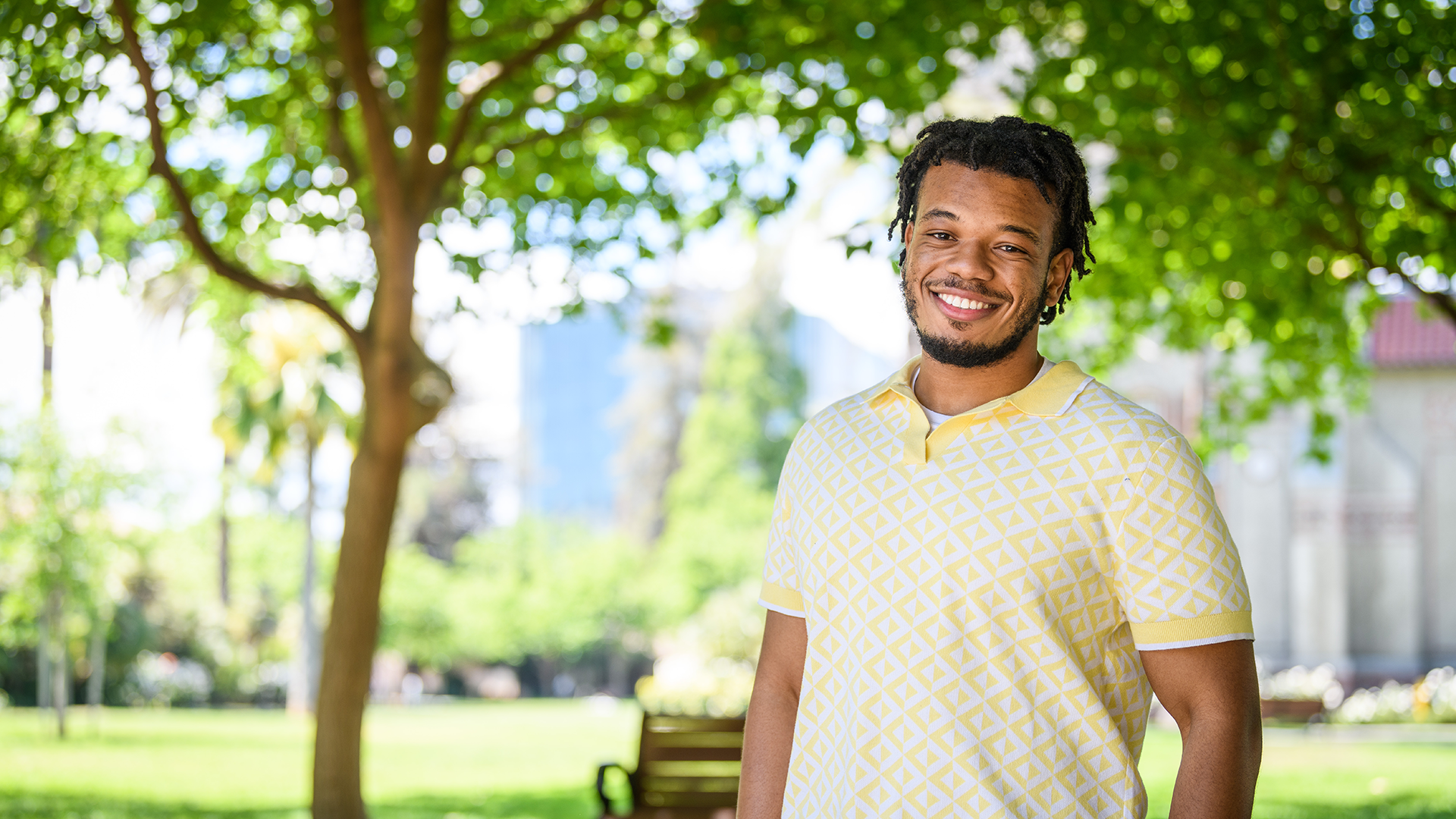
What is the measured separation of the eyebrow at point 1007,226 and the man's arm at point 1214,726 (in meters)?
0.71

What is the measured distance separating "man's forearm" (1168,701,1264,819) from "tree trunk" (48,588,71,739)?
24.3 meters

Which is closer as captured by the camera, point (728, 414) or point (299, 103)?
point (299, 103)

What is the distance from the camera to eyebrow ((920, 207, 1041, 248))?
2.27 metres

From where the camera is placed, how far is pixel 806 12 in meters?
7.98

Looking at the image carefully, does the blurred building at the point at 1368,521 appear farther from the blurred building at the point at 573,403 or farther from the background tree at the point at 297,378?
the blurred building at the point at 573,403

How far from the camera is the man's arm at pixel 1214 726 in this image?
2.02 m

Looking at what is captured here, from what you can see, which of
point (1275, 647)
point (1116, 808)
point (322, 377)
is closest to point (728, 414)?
point (322, 377)

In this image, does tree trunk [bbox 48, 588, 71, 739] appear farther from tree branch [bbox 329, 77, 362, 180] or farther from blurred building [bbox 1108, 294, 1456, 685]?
blurred building [bbox 1108, 294, 1456, 685]

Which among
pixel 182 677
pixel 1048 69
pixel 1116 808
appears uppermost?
pixel 1048 69

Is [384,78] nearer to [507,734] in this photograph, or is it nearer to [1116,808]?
[1116,808]

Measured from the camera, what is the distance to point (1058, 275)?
2387 millimetres

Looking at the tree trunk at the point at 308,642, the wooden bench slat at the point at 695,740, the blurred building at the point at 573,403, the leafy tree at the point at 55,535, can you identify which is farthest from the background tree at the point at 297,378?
the blurred building at the point at 573,403

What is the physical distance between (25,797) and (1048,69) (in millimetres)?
11641

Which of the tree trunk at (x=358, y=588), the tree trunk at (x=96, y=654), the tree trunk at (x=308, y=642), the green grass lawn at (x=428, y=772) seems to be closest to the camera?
the tree trunk at (x=358, y=588)
